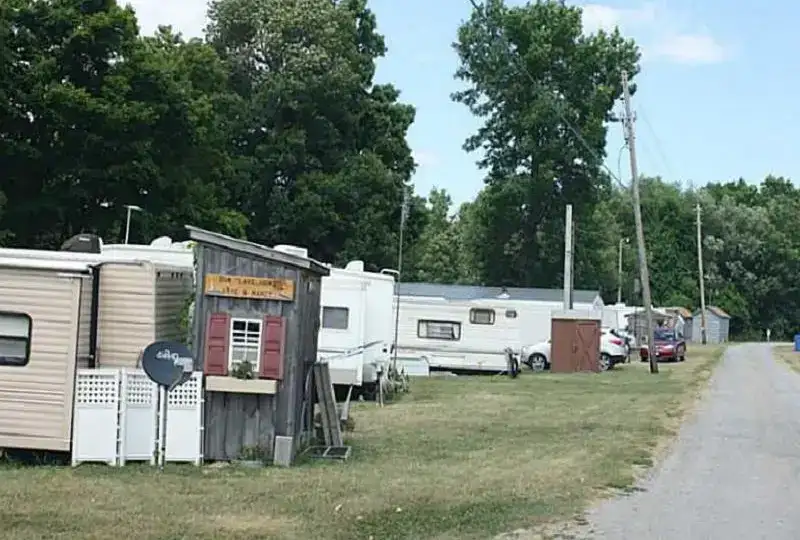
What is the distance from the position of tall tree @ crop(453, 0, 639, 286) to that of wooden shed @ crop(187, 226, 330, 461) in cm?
4454

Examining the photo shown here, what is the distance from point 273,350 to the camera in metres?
12.3

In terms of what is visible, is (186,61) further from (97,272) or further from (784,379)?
(97,272)

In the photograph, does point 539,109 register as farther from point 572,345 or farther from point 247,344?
point 247,344

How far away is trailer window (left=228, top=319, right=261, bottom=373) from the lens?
40.2ft

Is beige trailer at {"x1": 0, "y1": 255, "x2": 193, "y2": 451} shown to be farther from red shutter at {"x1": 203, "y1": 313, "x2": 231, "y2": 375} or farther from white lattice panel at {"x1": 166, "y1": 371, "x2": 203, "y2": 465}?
red shutter at {"x1": 203, "y1": 313, "x2": 231, "y2": 375}

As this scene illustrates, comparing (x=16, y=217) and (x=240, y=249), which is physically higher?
(x=16, y=217)

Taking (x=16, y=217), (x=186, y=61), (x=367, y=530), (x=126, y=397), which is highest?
(x=186, y=61)

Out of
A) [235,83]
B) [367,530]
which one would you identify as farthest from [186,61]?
[367,530]

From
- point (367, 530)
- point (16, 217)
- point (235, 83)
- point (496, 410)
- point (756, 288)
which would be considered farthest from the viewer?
point (756, 288)

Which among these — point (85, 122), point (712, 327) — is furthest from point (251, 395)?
point (712, 327)

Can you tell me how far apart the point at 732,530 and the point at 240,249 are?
614cm

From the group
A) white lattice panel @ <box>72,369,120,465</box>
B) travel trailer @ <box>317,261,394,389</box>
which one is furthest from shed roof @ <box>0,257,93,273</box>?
travel trailer @ <box>317,261,394,389</box>

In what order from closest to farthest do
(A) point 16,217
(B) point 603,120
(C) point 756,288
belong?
1. (A) point 16,217
2. (B) point 603,120
3. (C) point 756,288

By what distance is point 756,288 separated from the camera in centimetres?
9194
